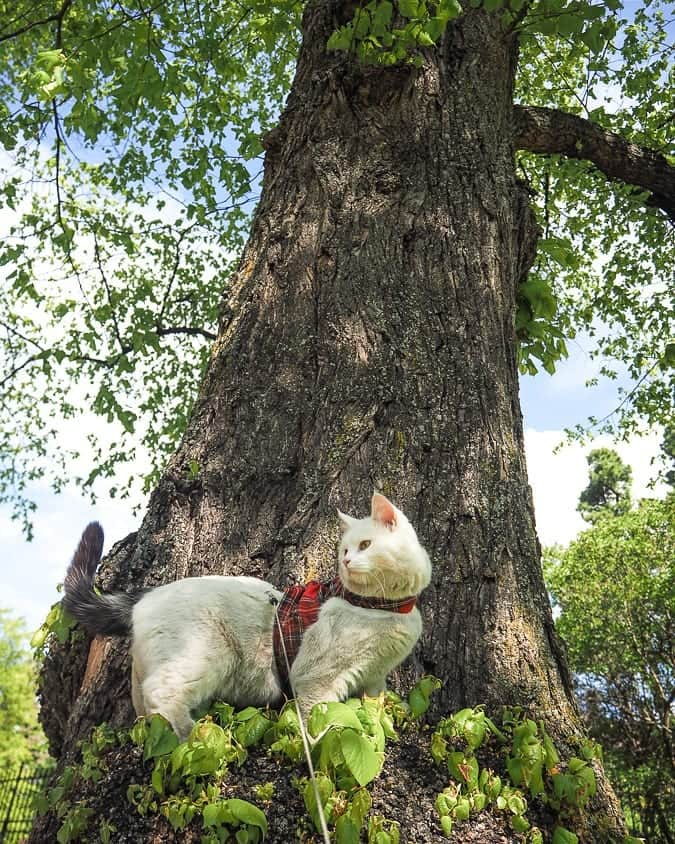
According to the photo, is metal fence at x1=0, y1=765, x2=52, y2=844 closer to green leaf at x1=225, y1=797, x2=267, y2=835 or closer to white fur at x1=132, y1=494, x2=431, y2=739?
white fur at x1=132, y1=494, x2=431, y2=739

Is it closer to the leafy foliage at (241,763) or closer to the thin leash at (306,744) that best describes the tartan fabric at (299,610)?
the thin leash at (306,744)

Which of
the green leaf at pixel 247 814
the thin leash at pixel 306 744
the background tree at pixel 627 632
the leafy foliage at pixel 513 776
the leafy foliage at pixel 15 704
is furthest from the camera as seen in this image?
the leafy foliage at pixel 15 704

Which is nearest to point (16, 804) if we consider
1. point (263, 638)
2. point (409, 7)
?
point (263, 638)

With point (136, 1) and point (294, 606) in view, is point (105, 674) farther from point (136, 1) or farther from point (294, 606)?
point (136, 1)

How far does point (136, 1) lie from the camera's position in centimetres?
575

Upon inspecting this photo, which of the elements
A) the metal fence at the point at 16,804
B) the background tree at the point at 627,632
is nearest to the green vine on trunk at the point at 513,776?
the background tree at the point at 627,632

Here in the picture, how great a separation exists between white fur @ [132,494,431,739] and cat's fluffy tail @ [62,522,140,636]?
0.13m

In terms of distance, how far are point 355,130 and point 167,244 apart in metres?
7.88

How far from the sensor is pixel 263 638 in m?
2.33

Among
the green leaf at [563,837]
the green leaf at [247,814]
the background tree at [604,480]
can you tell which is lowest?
the green leaf at [247,814]

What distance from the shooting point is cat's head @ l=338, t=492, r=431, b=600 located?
90.3 inches

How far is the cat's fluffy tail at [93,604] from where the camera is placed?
250 cm

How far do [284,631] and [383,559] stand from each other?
0.43m

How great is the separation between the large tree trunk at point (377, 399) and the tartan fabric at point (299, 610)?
0.33 metres
